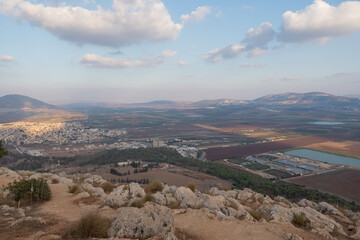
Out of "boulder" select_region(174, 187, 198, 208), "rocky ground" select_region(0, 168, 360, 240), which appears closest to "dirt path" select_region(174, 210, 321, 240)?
"rocky ground" select_region(0, 168, 360, 240)

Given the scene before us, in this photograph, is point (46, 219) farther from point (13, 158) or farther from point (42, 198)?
point (13, 158)

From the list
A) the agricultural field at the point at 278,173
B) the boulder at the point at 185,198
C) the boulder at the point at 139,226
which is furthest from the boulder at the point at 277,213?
the agricultural field at the point at 278,173

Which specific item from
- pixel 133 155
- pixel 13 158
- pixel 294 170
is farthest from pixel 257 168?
pixel 13 158

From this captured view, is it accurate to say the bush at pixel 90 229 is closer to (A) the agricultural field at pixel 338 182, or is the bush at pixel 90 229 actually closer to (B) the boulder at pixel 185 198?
(B) the boulder at pixel 185 198

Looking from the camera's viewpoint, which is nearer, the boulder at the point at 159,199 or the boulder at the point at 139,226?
the boulder at the point at 139,226

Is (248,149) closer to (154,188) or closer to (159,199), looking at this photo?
(154,188)

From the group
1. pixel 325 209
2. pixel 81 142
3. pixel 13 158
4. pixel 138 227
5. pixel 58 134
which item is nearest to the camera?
pixel 138 227

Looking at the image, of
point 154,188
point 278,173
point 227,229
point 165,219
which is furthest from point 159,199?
point 278,173

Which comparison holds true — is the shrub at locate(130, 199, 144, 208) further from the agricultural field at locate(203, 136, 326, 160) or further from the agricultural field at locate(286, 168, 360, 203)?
the agricultural field at locate(203, 136, 326, 160)
